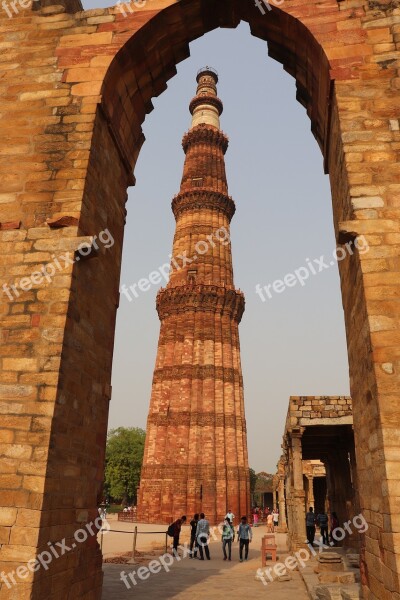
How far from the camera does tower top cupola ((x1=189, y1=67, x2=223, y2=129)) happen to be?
31.2 metres

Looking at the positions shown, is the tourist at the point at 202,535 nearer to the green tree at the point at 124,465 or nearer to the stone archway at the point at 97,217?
the stone archway at the point at 97,217

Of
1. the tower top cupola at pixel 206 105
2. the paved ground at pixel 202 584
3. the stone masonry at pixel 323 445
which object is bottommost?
the paved ground at pixel 202 584

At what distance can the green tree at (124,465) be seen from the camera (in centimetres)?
4694

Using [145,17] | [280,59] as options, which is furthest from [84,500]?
[280,59]

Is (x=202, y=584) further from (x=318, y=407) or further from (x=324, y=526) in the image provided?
(x=324, y=526)

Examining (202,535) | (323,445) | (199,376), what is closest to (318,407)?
(202,535)

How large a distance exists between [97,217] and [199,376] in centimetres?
1807

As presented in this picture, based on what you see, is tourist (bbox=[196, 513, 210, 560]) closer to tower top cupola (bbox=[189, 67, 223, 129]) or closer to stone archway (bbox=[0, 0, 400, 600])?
stone archway (bbox=[0, 0, 400, 600])

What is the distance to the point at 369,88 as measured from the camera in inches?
213

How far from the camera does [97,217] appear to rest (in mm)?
5855

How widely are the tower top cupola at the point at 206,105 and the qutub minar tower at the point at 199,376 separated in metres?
3.23

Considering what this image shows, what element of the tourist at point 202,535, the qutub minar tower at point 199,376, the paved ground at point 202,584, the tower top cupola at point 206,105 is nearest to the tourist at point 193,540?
the tourist at point 202,535

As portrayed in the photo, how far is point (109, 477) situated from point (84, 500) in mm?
45774

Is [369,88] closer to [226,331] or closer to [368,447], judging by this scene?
[368,447]
